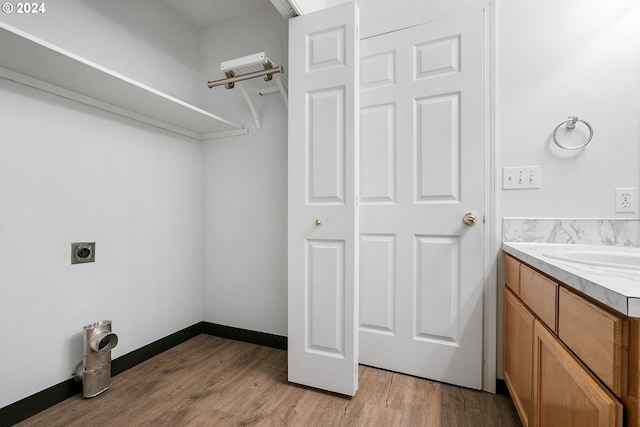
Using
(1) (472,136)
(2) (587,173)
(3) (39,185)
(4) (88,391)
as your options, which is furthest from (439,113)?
(4) (88,391)

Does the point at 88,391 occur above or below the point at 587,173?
below

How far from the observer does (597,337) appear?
63cm

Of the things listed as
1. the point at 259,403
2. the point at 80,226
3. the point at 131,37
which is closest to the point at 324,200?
the point at 259,403

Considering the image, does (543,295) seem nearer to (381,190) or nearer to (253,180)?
(381,190)

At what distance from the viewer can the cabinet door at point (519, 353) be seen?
106cm

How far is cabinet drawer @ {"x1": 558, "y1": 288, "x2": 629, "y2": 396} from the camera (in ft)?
1.84

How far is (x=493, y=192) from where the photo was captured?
→ 59.2 inches

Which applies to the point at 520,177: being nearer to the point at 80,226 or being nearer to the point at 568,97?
the point at 568,97

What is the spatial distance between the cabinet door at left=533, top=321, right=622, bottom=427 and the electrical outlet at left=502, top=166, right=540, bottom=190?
30.8 inches

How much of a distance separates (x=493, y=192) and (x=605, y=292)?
1.03 metres

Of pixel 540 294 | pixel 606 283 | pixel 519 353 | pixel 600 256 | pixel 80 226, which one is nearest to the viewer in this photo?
pixel 606 283

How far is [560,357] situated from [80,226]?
217 centimetres

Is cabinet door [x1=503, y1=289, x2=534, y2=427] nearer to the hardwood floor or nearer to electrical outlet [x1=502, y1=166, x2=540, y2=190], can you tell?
the hardwood floor

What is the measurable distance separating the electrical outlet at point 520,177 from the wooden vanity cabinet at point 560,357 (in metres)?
0.43
